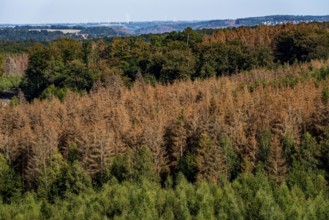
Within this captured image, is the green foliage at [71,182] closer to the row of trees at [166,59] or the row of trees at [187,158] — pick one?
the row of trees at [187,158]

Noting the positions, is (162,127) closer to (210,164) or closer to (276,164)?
(210,164)

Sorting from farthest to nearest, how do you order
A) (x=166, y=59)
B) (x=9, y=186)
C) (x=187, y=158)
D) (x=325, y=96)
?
(x=166, y=59) → (x=325, y=96) → (x=9, y=186) → (x=187, y=158)

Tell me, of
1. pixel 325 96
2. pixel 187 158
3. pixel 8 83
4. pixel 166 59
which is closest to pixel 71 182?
pixel 187 158

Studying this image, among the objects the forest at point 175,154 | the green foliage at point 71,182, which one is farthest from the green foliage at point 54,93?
the green foliage at point 71,182

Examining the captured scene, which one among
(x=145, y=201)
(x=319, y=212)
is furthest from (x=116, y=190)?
(x=319, y=212)

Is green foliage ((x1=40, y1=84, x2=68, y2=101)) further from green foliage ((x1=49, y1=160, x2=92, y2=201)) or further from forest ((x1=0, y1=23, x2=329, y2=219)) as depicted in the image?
green foliage ((x1=49, y1=160, x2=92, y2=201))

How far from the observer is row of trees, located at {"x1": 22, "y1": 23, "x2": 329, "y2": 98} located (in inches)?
3268

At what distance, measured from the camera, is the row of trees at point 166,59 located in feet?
272

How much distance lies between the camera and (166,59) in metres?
83.7

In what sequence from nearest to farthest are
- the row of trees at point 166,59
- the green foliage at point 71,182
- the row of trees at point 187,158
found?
the row of trees at point 187,158, the green foliage at point 71,182, the row of trees at point 166,59

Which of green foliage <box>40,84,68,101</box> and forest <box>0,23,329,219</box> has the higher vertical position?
forest <box>0,23,329,219</box>

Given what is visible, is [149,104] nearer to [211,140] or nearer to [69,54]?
[211,140]

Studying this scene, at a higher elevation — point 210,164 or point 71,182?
point 210,164

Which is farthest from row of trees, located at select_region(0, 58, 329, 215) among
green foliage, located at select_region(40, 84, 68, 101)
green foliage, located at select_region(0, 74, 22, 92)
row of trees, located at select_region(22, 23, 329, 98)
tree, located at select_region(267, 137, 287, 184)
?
green foliage, located at select_region(0, 74, 22, 92)
